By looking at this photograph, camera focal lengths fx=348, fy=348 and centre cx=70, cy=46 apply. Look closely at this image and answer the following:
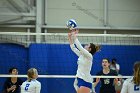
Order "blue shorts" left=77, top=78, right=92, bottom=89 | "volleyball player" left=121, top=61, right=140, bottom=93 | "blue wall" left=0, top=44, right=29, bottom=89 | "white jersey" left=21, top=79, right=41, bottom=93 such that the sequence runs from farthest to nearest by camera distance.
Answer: "blue wall" left=0, top=44, right=29, bottom=89
"white jersey" left=21, top=79, right=41, bottom=93
"blue shorts" left=77, top=78, right=92, bottom=89
"volleyball player" left=121, top=61, right=140, bottom=93

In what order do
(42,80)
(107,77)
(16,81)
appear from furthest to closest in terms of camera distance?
(42,80)
(16,81)
(107,77)

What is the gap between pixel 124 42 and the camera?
475 inches

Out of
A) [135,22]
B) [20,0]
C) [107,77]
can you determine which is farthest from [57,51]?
[107,77]

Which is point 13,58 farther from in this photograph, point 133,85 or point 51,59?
point 133,85

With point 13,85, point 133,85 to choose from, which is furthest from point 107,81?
point 133,85

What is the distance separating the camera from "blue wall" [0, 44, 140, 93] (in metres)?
11.1

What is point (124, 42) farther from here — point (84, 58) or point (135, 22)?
point (84, 58)

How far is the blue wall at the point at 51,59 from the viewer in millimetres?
11117

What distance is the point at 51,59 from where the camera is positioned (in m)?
11.3

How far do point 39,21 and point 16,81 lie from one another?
13.8 ft

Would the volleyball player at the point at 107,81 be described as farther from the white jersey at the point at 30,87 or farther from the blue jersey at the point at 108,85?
the white jersey at the point at 30,87

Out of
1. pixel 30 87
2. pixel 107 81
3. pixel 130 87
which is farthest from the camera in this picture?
pixel 107 81

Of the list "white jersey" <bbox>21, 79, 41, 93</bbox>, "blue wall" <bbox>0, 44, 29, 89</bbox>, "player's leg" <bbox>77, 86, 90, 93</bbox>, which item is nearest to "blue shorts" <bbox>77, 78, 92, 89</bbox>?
"player's leg" <bbox>77, 86, 90, 93</bbox>

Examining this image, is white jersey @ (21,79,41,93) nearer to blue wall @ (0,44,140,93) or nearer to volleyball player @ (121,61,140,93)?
volleyball player @ (121,61,140,93)
